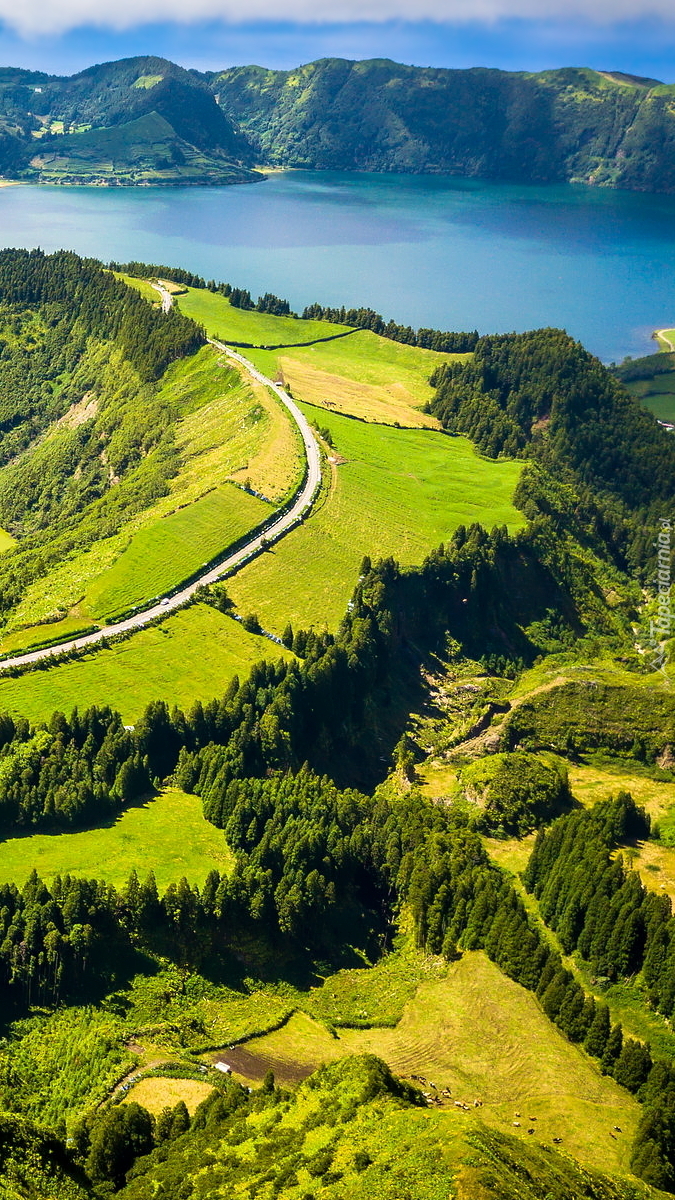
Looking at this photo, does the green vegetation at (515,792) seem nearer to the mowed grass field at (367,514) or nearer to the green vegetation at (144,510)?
the mowed grass field at (367,514)

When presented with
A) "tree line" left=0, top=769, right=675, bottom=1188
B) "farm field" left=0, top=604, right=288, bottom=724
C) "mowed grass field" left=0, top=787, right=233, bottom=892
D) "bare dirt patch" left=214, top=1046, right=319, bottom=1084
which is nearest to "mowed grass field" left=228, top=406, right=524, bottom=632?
"farm field" left=0, top=604, right=288, bottom=724

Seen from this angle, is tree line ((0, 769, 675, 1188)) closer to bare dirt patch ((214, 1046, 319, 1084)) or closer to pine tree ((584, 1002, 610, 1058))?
pine tree ((584, 1002, 610, 1058))

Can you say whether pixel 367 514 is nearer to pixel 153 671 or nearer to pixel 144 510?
pixel 144 510

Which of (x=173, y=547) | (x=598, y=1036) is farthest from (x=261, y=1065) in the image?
(x=173, y=547)

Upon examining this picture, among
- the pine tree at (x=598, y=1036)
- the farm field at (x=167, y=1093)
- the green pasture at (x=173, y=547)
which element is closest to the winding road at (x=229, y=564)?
the green pasture at (x=173, y=547)

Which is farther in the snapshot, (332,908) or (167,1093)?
(332,908)

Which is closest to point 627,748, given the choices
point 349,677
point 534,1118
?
point 349,677
